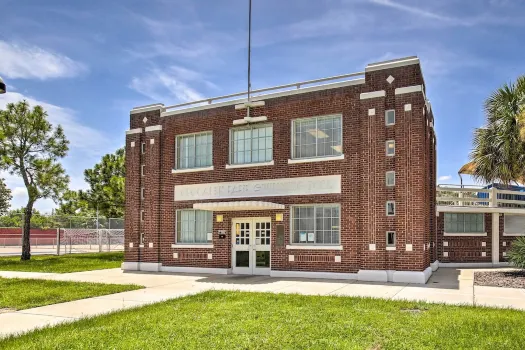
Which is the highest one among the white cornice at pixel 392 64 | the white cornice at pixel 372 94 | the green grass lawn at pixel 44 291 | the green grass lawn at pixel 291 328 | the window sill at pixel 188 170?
the white cornice at pixel 392 64

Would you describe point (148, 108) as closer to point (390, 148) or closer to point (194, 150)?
point (194, 150)

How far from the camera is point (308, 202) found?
55.5 feet

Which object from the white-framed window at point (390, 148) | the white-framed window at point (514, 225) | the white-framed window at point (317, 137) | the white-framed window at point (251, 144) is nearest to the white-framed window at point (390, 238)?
the white-framed window at point (390, 148)

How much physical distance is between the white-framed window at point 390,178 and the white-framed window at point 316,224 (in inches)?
74.1

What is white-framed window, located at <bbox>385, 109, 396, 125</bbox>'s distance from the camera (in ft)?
51.5

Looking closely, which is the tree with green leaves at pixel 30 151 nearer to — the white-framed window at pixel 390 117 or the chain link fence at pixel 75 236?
the chain link fence at pixel 75 236

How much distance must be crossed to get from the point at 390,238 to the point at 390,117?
388 cm

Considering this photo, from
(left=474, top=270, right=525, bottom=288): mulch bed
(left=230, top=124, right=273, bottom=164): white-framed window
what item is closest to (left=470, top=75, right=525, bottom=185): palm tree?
(left=474, top=270, right=525, bottom=288): mulch bed

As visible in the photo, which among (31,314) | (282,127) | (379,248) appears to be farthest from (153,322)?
(282,127)

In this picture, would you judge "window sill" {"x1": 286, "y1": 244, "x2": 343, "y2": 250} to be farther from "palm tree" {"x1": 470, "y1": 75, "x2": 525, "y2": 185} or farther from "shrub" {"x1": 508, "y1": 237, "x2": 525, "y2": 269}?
"palm tree" {"x1": 470, "y1": 75, "x2": 525, "y2": 185}

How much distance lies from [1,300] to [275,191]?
9.24m

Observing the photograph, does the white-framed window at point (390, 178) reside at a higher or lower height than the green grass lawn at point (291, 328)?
higher

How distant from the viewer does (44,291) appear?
43.7 ft

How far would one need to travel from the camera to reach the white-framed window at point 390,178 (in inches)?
612
